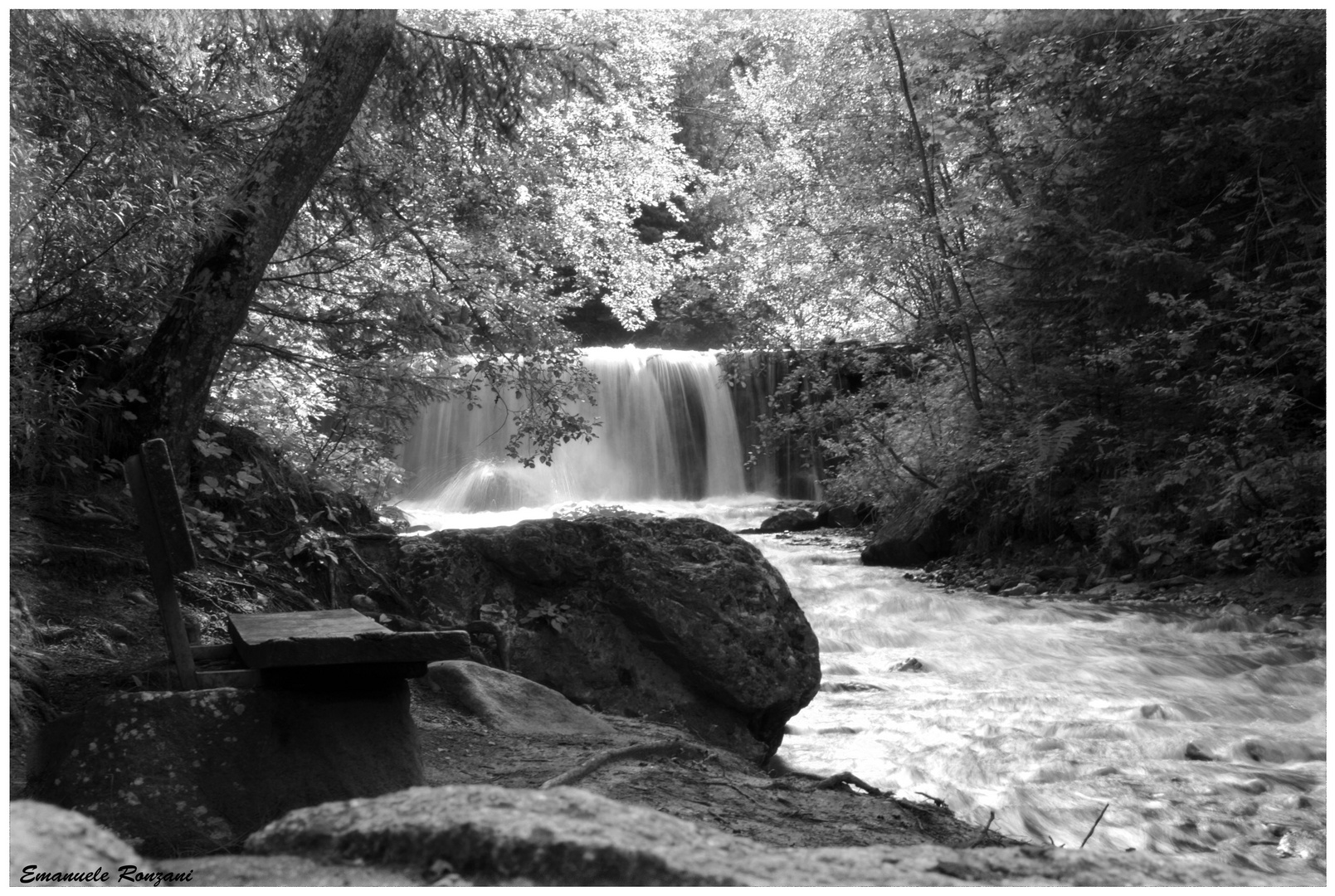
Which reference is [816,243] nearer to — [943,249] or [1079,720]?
[943,249]

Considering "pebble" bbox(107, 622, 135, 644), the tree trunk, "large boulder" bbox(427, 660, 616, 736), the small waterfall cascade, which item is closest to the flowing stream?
"large boulder" bbox(427, 660, 616, 736)

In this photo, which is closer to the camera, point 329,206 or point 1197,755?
point 1197,755

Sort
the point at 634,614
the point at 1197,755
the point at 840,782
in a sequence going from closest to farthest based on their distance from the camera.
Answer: the point at 840,782 → the point at 634,614 → the point at 1197,755

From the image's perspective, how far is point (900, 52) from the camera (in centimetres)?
1205

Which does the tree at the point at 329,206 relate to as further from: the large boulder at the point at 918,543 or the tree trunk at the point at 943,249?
the large boulder at the point at 918,543

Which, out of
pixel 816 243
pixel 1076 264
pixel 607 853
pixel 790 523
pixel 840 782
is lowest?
pixel 840 782

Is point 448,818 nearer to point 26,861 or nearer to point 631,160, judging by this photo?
point 26,861

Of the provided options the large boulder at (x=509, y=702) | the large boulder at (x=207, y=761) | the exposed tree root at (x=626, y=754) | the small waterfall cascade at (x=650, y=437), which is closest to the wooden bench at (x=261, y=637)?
the large boulder at (x=207, y=761)

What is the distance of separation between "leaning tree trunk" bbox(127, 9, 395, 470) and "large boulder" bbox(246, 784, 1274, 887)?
410 centimetres

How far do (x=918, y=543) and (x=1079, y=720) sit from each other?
241 inches

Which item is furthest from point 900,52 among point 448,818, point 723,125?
point 448,818

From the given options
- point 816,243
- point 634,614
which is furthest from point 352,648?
point 816,243

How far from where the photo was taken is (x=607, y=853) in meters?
1.27

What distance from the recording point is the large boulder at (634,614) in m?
4.89
